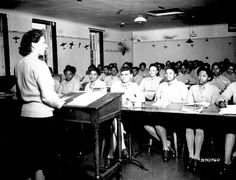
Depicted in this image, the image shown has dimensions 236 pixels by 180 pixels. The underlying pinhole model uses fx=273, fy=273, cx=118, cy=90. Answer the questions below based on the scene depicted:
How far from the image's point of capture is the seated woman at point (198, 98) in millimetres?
3619

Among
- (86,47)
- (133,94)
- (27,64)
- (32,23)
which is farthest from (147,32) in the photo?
(27,64)

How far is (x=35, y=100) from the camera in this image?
2.36 meters

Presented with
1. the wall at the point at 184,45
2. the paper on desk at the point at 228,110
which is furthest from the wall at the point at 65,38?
the paper on desk at the point at 228,110

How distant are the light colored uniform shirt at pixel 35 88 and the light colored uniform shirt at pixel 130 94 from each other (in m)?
1.70

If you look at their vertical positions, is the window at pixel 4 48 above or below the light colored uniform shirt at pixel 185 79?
above

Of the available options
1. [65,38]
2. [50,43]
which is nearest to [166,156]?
[50,43]

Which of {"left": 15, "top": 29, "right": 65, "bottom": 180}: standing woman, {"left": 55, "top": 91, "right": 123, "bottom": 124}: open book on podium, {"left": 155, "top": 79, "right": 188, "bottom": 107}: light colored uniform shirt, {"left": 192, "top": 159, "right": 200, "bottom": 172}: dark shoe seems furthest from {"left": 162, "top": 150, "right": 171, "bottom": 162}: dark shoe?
{"left": 15, "top": 29, "right": 65, "bottom": 180}: standing woman

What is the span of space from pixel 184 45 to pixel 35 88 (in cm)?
1151

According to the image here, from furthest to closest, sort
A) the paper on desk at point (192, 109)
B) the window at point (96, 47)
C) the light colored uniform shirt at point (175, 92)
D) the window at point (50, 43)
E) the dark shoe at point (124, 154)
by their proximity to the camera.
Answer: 1. the window at point (96, 47)
2. the window at point (50, 43)
3. the light colored uniform shirt at point (175, 92)
4. the dark shoe at point (124, 154)
5. the paper on desk at point (192, 109)

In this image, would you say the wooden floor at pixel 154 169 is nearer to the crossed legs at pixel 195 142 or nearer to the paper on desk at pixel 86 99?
the crossed legs at pixel 195 142

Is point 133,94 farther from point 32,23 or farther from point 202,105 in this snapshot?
point 32,23

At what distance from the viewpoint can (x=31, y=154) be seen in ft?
A: 7.89

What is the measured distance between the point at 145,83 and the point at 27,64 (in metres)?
5.17

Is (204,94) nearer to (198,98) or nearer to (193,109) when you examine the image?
(198,98)
